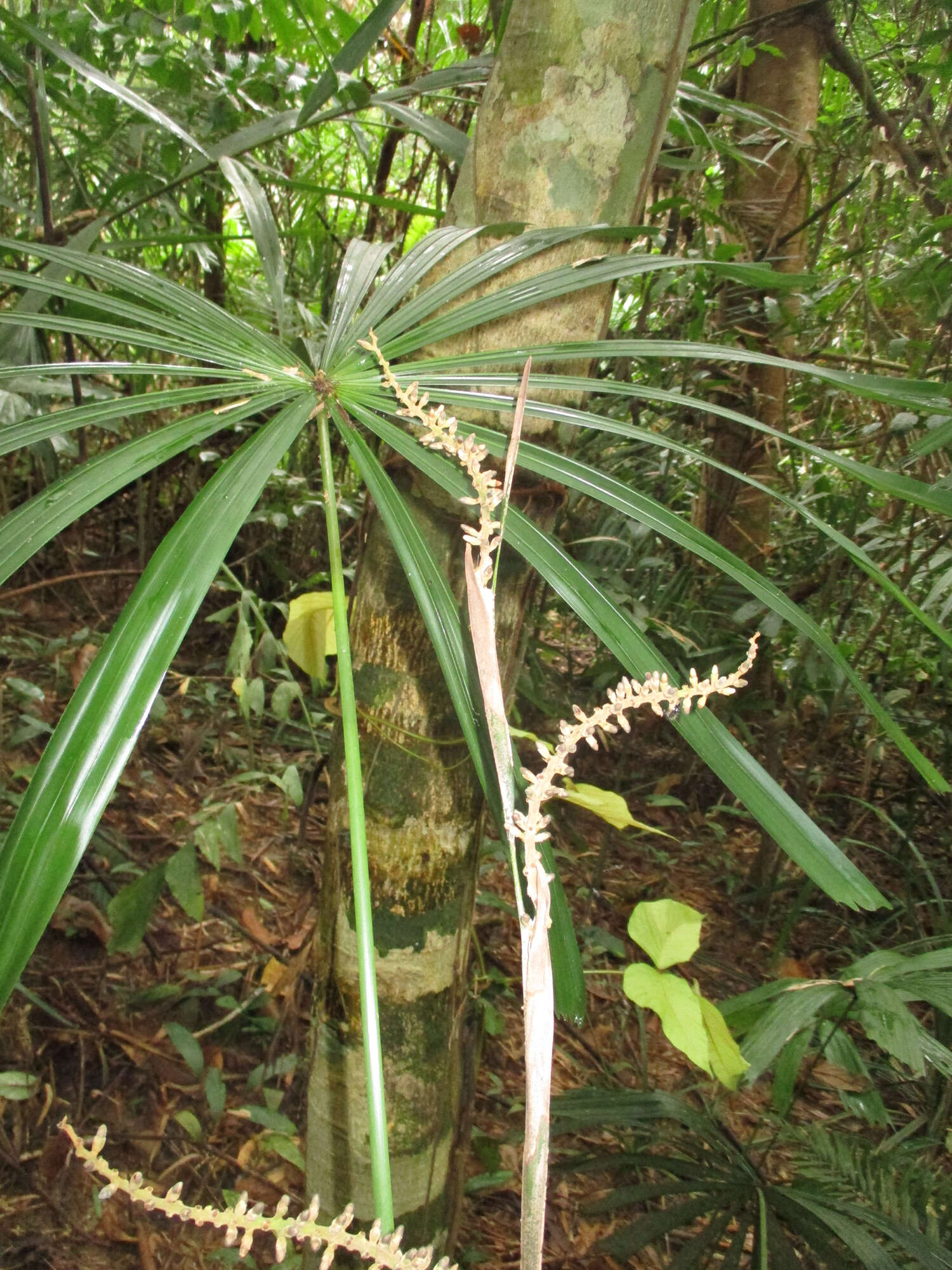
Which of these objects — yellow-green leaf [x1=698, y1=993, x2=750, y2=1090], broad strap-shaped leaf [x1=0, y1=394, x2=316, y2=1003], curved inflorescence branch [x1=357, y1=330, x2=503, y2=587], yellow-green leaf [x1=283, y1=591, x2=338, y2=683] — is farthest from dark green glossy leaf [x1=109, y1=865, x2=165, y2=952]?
curved inflorescence branch [x1=357, y1=330, x2=503, y2=587]

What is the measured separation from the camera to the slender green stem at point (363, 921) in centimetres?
31

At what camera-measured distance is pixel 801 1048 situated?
92 centimetres

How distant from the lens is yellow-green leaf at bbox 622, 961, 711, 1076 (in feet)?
2.75

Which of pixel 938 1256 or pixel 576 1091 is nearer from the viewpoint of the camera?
pixel 938 1256

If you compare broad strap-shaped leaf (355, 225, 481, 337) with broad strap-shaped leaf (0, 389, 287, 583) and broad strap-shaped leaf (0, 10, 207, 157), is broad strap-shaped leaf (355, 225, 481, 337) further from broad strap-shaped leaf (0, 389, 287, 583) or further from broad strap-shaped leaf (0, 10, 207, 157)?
broad strap-shaped leaf (0, 10, 207, 157)

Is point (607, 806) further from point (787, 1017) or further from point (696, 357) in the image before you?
point (696, 357)

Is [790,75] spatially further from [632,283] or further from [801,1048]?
[801,1048]

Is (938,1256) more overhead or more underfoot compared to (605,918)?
more underfoot

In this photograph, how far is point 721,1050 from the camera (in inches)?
34.8

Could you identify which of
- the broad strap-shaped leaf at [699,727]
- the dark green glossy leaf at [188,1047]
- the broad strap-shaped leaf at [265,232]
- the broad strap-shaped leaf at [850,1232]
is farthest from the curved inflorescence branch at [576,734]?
the dark green glossy leaf at [188,1047]

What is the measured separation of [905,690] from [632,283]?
118 centimetres

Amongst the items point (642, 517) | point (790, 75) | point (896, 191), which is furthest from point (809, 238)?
point (642, 517)

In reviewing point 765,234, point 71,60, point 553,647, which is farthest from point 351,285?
point 765,234

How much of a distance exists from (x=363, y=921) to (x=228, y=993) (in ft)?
3.82
